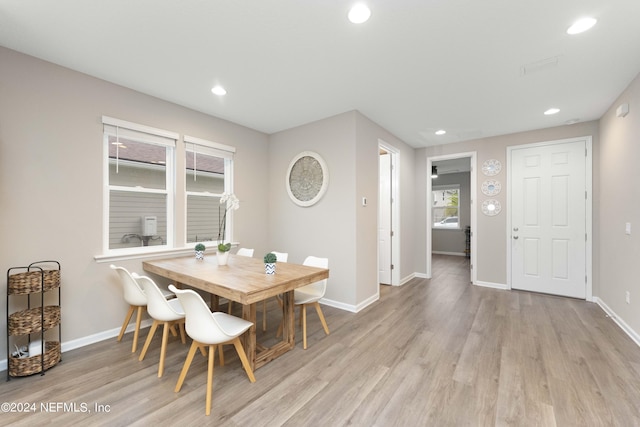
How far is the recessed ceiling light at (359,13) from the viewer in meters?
1.75

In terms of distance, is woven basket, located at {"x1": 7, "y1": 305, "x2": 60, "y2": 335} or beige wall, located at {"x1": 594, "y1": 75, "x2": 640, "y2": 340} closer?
woven basket, located at {"x1": 7, "y1": 305, "x2": 60, "y2": 335}

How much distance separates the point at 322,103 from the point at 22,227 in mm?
3123

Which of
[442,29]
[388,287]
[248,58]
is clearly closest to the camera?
[442,29]

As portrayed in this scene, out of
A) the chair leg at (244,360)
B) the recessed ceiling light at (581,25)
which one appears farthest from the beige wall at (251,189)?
the chair leg at (244,360)

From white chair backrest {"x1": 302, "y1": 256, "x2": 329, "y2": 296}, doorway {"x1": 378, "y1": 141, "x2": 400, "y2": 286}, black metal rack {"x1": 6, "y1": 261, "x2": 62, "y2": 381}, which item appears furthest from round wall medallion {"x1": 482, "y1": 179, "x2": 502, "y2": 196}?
black metal rack {"x1": 6, "y1": 261, "x2": 62, "y2": 381}

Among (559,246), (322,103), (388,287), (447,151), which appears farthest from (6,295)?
(559,246)

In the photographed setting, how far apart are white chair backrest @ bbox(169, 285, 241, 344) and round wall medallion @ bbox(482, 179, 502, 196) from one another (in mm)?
4659

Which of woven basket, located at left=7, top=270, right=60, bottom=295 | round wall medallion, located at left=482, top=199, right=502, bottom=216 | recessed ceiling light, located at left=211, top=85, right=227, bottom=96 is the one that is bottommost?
woven basket, located at left=7, top=270, right=60, bottom=295

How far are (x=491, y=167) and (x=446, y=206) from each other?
4321mm

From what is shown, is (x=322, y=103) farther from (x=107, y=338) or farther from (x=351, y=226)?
(x=107, y=338)

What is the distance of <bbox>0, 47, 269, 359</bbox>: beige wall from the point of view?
2.22 m

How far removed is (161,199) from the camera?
3256 millimetres

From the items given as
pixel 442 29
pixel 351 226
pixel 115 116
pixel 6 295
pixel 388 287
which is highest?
pixel 442 29

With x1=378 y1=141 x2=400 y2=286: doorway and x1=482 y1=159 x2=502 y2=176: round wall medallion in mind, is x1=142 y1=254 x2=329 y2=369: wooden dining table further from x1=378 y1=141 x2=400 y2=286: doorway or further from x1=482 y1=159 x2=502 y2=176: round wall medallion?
x1=482 y1=159 x2=502 y2=176: round wall medallion
